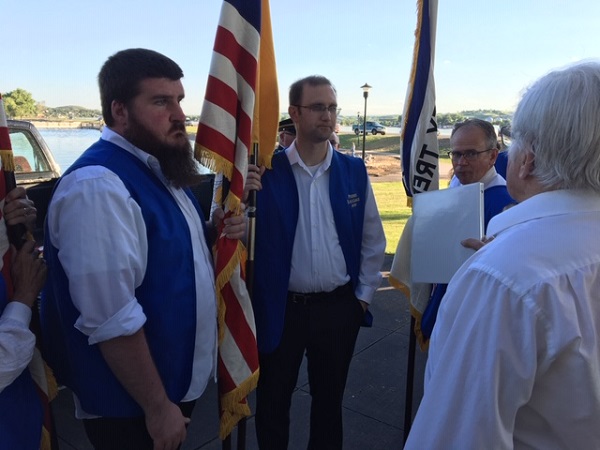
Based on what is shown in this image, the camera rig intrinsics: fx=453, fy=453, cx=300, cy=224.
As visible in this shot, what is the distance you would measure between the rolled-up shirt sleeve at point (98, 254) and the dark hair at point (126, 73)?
0.39 metres

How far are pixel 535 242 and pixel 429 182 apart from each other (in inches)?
71.4

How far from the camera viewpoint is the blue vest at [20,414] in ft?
4.83

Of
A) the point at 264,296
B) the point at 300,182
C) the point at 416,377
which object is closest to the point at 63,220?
the point at 264,296

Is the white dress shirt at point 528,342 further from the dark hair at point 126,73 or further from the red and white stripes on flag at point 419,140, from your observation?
the red and white stripes on flag at point 419,140

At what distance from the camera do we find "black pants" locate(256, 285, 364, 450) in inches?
94.9

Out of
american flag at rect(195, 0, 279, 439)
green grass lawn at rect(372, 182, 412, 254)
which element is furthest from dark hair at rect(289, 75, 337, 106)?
green grass lawn at rect(372, 182, 412, 254)

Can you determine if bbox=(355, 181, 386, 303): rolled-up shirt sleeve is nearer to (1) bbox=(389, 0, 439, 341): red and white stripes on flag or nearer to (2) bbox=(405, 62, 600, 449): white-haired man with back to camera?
(1) bbox=(389, 0, 439, 341): red and white stripes on flag

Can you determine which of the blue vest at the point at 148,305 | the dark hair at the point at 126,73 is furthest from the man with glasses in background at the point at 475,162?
the dark hair at the point at 126,73

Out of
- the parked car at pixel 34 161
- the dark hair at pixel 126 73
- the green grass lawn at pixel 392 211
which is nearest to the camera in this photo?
the dark hair at pixel 126 73

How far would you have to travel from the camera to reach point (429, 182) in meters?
2.70

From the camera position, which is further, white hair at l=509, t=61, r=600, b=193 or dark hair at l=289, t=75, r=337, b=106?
dark hair at l=289, t=75, r=337, b=106

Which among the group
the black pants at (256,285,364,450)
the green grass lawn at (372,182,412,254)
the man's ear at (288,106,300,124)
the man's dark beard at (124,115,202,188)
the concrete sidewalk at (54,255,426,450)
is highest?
the man's ear at (288,106,300,124)

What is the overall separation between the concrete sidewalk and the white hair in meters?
2.43

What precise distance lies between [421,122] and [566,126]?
180cm
